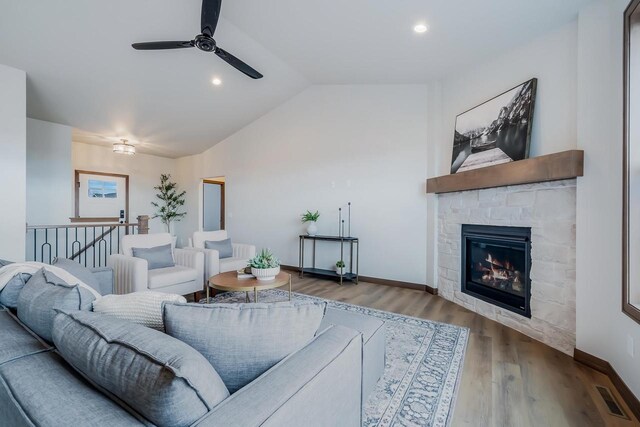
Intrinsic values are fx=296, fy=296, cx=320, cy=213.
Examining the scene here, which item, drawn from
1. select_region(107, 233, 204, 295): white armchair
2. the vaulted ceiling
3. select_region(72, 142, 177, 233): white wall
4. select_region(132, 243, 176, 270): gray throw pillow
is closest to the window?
select_region(72, 142, 177, 233): white wall

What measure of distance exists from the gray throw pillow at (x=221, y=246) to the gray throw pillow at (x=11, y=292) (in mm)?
2591

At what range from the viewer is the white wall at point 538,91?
2.51m

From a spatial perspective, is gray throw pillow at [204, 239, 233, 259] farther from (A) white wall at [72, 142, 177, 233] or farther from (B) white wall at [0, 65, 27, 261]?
(A) white wall at [72, 142, 177, 233]

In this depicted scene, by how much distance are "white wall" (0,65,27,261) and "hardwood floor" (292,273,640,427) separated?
4.51 meters

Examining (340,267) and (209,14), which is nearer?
(209,14)

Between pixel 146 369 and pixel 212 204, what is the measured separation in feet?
24.9

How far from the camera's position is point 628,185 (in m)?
1.84

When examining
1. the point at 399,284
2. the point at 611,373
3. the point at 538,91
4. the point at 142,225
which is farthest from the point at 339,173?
the point at 611,373

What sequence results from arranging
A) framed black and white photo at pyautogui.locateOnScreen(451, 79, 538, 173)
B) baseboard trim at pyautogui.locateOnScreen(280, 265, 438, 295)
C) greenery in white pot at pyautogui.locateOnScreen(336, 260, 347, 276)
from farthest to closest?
greenery in white pot at pyautogui.locateOnScreen(336, 260, 347, 276), baseboard trim at pyautogui.locateOnScreen(280, 265, 438, 295), framed black and white photo at pyautogui.locateOnScreen(451, 79, 538, 173)

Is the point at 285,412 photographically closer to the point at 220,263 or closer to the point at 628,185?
the point at 628,185

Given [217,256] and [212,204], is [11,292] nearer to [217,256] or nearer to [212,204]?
[217,256]

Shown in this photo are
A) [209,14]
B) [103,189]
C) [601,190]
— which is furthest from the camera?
[103,189]

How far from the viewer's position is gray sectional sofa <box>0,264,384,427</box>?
2.33 feet

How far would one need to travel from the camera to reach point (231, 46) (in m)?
3.81
